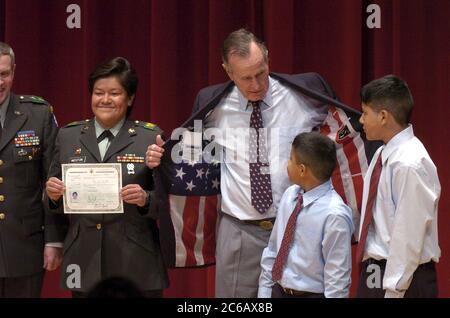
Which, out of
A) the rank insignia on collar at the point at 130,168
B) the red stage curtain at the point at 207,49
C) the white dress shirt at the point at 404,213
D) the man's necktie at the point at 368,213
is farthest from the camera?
the red stage curtain at the point at 207,49

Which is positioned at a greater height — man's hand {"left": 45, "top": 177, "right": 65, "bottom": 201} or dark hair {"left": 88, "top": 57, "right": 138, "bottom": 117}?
dark hair {"left": 88, "top": 57, "right": 138, "bottom": 117}

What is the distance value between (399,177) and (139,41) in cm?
249

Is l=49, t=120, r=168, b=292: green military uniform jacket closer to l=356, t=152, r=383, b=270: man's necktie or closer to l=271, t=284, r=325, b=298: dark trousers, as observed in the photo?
l=271, t=284, r=325, b=298: dark trousers

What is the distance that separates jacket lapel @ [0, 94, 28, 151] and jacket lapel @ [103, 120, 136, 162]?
49 centimetres

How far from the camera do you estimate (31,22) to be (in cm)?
509

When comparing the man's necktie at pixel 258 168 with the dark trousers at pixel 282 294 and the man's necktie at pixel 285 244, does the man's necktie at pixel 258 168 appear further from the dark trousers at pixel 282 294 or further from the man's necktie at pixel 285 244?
the dark trousers at pixel 282 294

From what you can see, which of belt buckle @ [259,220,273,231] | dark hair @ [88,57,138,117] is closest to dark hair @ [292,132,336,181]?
belt buckle @ [259,220,273,231]

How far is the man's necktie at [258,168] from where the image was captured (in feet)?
11.9

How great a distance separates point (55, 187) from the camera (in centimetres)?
358

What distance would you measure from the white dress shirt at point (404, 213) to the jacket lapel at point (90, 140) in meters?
1.32

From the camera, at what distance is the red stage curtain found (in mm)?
4824

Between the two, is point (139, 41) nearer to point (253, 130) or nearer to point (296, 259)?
point (253, 130)

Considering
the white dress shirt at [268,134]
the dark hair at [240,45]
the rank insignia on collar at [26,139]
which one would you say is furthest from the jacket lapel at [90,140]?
the dark hair at [240,45]

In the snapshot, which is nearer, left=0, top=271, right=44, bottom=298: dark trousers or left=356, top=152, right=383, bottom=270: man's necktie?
left=356, top=152, right=383, bottom=270: man's necktie
